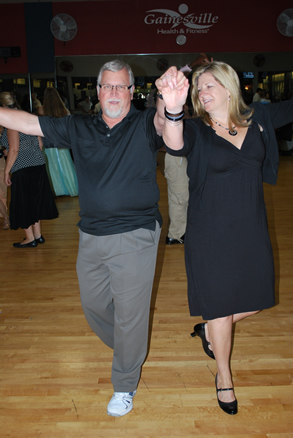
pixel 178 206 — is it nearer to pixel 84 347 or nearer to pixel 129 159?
pixel 84 347

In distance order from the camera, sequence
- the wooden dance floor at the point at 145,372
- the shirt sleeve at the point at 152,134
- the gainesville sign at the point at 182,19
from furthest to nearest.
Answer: the gainesville sign at the point at 182,19 → the wooden dance floor at the point at 145,372 → the shirt sleeve at the point at 152,134

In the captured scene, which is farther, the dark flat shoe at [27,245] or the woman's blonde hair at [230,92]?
the dark flat shoe at [27,245]

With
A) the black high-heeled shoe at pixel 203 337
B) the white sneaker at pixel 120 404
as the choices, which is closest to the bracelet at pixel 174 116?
the white sneaker at pixel 120 404

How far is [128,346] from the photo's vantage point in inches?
82.6

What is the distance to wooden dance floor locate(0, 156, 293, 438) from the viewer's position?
205 centimetres

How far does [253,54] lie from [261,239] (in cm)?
1032

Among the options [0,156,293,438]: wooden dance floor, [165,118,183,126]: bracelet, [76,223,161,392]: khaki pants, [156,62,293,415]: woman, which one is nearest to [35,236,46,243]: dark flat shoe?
[0,156,293,438]: wooden dance floor

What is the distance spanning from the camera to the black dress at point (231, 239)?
1.96 metres

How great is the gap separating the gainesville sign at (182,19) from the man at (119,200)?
9.75 metres

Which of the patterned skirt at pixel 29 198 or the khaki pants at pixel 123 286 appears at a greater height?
the khaki pants at pixel 123 286

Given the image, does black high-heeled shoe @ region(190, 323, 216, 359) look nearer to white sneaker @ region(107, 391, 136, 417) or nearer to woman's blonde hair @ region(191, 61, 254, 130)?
white sneaker @ region(107, 391, 136, 417)

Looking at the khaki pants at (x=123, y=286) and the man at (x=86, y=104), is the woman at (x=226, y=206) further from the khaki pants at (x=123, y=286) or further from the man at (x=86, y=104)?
the man at (x=86, y=104)

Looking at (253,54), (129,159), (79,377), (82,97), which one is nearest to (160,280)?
(79,377)

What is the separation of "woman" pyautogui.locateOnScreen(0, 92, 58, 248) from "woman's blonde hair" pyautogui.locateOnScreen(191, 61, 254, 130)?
295cm
